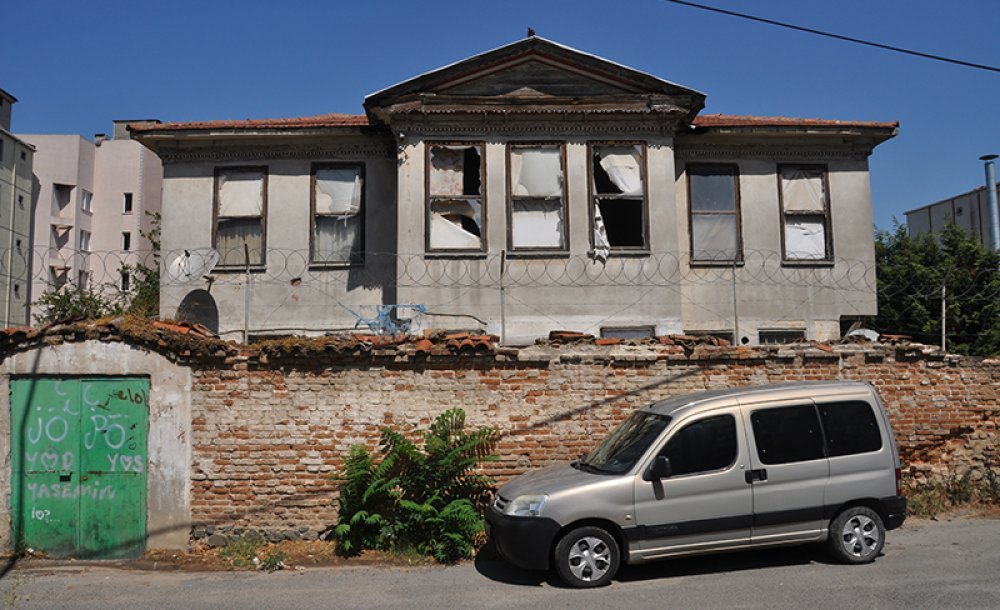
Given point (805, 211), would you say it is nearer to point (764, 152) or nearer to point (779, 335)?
point (764, 152)

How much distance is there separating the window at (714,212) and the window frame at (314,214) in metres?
6.32

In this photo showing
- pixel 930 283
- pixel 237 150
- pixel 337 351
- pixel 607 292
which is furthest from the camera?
pixel 930 283

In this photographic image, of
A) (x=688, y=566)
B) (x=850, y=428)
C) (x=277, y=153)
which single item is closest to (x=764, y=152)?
(x=850, y=428)

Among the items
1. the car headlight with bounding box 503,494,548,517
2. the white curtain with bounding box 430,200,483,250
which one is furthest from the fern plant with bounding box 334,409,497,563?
the white curtain with bounding box 430,200,483,250

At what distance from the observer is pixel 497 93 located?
499 inches

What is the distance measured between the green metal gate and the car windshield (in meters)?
5.64

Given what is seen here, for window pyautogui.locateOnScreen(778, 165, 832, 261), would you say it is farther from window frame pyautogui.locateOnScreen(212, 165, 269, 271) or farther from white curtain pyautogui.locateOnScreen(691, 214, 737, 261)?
window frame pyautogui.locateOnScreen(212, 165, 269, 271)

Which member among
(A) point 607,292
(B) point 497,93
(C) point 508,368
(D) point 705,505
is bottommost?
(D) point 705,505

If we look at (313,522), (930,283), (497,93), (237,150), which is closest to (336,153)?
(237,150)

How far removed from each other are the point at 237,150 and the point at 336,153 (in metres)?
1.90

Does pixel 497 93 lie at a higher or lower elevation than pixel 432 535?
higher

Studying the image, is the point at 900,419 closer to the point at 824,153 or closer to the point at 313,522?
the point at 824,153

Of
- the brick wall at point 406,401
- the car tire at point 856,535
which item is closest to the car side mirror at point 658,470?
the car tire at point 856,535

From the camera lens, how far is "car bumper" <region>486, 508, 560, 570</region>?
6938 millimetres
